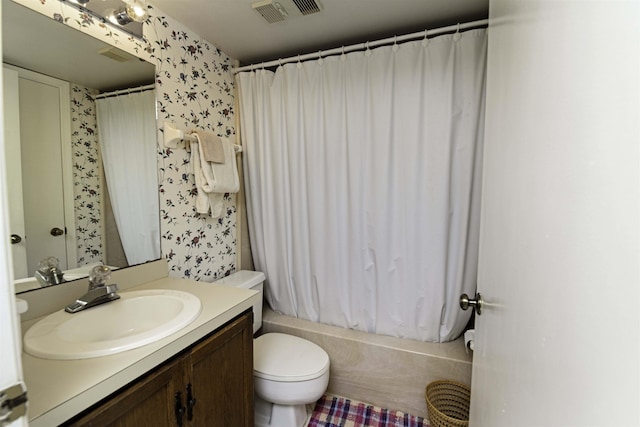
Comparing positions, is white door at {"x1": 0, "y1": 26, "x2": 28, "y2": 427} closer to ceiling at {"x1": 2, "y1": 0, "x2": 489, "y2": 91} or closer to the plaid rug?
ceiling at {"x1": 2, "y1": 0, "x2": 489, "y2": 91}

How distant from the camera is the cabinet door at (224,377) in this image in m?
0.96

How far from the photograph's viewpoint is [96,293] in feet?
3.52

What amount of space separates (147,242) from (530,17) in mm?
1659

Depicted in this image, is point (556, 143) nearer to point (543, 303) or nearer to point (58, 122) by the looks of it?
point (543, 303)

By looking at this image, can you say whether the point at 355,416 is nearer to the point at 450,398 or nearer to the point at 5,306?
the point at 450,398

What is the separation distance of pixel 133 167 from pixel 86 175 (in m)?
0.24

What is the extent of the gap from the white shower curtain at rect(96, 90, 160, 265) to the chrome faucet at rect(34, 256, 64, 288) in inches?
10.7

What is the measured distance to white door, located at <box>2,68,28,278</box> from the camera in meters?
0.94

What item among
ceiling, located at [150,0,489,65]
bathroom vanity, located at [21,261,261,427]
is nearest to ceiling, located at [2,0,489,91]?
ceiling, located at [150,0,489,65]

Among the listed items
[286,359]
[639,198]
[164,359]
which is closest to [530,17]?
[639,198]

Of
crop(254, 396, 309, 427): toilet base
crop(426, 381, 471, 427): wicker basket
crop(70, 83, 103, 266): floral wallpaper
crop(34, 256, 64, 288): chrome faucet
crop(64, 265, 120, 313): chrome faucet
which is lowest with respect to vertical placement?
crop(254, 396, 309, 427): toilet base

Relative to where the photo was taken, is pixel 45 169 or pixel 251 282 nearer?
pixel 45 169

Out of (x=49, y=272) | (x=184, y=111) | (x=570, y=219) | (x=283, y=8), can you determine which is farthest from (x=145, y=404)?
(x=283, y=8)

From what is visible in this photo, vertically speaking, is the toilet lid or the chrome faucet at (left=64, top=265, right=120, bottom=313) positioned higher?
the chrome faucet at (left=64, top=265, right=120, bottom=313)
